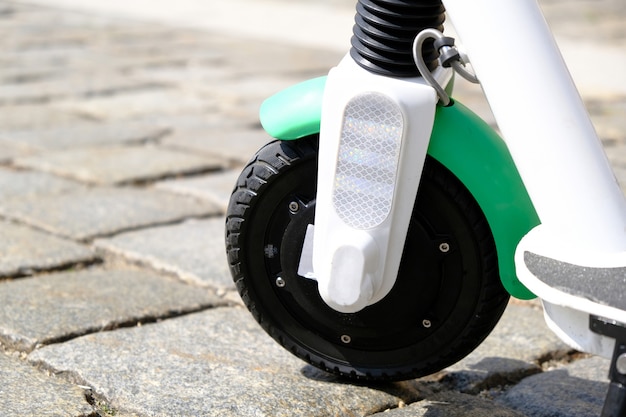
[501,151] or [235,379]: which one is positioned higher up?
[501,151]

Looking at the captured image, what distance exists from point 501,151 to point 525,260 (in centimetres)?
25

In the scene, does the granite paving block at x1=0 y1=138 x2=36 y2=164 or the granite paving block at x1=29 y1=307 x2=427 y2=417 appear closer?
the granite paving block at x1=29 y1=307 x2=427 y2=417

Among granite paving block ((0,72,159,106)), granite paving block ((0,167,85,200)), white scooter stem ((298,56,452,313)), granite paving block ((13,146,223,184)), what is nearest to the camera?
white scooter stem ((298,56,452,313))

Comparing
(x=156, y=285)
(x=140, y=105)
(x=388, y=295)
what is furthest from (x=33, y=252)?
(x=140, y=105)

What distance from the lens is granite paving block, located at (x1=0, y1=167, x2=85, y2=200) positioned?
325cm

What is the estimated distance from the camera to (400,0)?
1601 mm

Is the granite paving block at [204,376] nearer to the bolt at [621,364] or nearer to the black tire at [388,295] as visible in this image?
the black tire at [388,295]

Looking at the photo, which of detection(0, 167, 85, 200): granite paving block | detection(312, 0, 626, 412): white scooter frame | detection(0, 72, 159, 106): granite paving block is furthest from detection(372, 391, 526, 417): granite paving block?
detection(0, 72, 159, 106): granite paving block

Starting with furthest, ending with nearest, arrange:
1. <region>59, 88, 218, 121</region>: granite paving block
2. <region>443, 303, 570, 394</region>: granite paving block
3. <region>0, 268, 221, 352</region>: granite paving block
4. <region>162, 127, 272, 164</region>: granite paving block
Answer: <region>59, 88, 218, 121</region>: granite paving block
<region>162, 127, 272, 164</region>: granite paving block
<region>0, 268, 221, 352</region>: granite paving block
<region>443, 303, 570, 394</region>: granite paving block

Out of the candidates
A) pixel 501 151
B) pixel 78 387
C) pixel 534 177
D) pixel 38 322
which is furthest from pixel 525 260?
pixel 38 322

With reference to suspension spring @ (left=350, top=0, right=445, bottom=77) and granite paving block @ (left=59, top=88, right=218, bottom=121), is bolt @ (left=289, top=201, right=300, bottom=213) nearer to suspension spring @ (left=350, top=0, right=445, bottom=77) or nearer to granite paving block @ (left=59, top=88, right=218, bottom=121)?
suspension spring @ (left=350, top=0, right=445, bottom=77)

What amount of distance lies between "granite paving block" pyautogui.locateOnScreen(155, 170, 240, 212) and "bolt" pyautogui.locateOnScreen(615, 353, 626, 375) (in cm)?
200

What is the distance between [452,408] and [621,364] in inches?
19.6

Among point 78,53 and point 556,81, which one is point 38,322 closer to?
point 556,81
